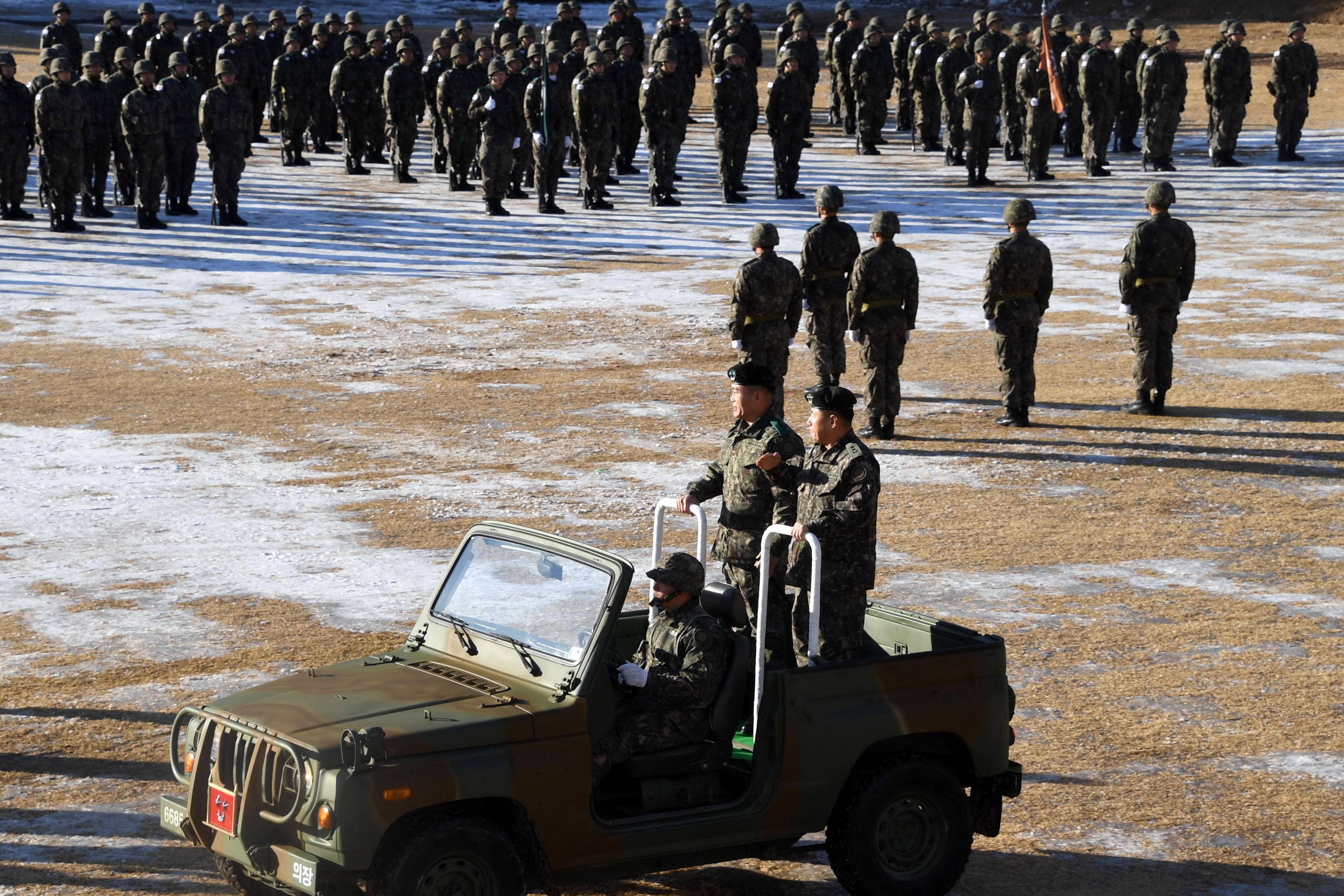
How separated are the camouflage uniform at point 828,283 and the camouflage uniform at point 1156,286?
7.92 ft

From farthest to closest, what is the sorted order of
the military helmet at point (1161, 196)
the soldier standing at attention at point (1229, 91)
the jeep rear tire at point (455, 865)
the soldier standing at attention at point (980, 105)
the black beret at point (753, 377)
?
the soldier standing at attention at point (1229, 91) < the soldier standing at attention at point (980, 105) < the military helmet at point (1161, 196) < the black beret at point (753, 377) < the jeep rear tire at point (455, 865)

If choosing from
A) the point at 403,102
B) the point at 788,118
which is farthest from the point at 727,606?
the point at 403,102

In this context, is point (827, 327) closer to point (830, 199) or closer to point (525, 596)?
point (830, 199)

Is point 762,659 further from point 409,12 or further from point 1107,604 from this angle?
point 409,12

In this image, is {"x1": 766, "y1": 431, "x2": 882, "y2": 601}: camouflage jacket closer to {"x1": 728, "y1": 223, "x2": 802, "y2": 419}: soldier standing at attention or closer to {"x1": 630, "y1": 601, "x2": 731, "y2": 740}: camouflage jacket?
{"x1": 630, "y1": 601, "x2": 731, "y2": 740}: camouflage jacket

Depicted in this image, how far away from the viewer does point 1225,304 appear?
20344 millimetres

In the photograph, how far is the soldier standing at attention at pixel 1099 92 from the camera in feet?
91.5

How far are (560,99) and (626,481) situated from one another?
1359 cm

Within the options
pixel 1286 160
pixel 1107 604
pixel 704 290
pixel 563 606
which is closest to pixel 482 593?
pixel 563 606

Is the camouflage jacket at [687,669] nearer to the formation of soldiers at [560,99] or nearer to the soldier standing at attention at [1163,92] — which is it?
the formation of soldiers at [560,99]

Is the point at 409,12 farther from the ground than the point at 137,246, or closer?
farther from the ground

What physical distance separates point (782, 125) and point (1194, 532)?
49.2 feet

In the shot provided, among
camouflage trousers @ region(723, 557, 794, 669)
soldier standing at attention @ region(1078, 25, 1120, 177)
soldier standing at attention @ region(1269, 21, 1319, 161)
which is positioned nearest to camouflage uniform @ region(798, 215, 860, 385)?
camouflage trousers @ region(723, 557, 794, 669)

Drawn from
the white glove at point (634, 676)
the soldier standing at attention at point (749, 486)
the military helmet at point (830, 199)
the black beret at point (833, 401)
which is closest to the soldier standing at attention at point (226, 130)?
the military helmet at point (830, 199)
